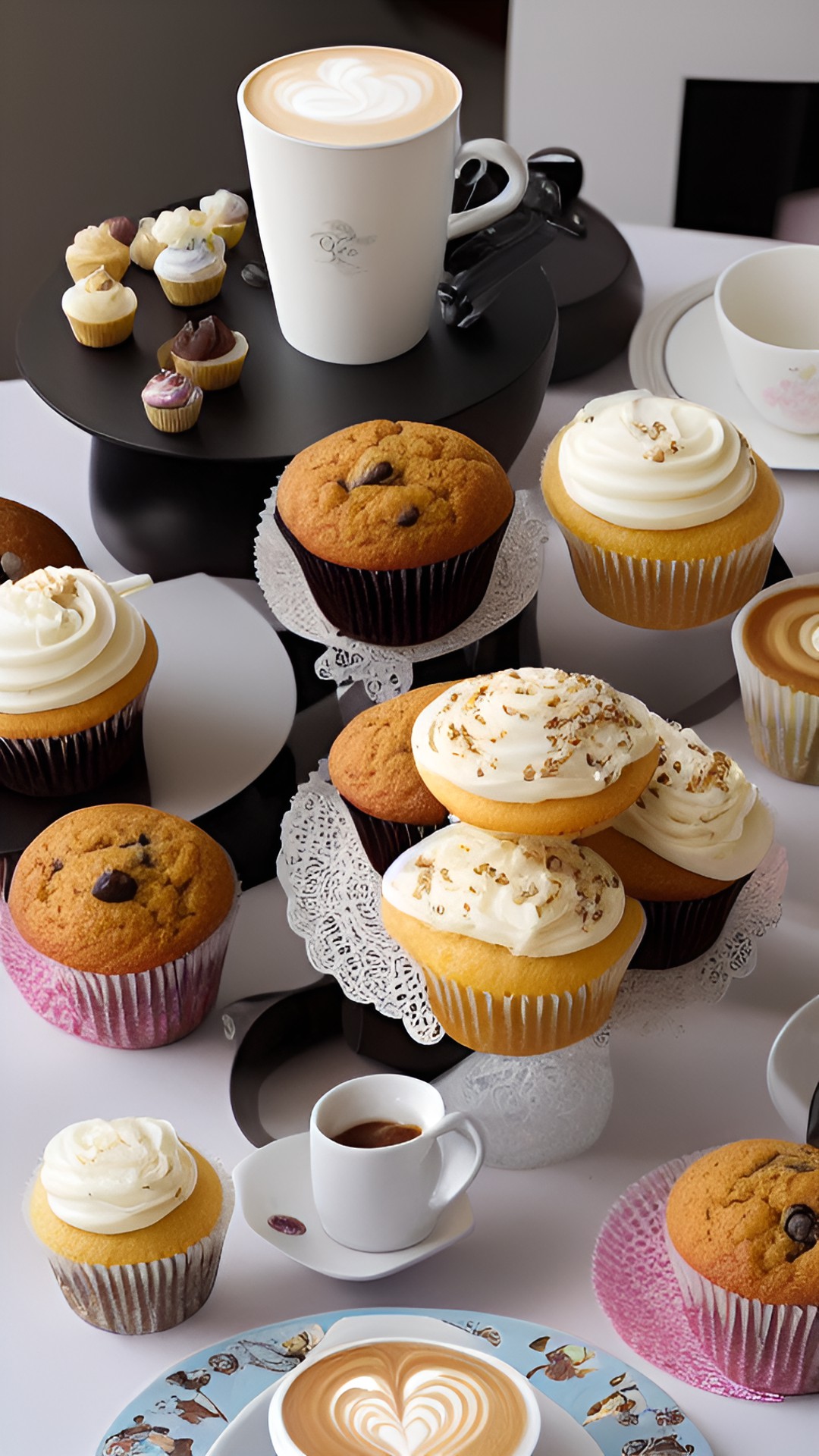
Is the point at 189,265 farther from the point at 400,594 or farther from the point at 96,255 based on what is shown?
the point at 400,594

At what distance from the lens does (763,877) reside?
1215 mm

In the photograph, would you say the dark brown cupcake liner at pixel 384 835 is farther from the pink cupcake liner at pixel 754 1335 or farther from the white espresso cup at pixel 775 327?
the white espresso cup at pixel 775 327

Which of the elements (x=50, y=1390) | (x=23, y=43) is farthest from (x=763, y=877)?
(x=23, y=43)

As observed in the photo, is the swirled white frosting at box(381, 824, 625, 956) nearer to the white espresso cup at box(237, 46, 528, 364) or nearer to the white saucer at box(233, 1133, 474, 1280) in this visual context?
the white saucer at box(233, 1133, 474, 1280)

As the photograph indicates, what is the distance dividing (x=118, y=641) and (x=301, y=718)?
22cm

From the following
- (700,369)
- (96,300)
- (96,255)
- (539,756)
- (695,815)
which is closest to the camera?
(539,756)

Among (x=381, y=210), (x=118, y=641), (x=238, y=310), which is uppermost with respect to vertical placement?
(x=381, y=210)

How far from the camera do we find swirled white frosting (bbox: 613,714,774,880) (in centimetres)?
110

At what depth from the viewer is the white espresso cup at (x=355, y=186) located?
4.53 feet

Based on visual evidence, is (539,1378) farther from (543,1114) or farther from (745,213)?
(745,213)

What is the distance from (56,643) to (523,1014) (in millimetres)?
533

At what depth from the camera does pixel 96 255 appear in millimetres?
1687

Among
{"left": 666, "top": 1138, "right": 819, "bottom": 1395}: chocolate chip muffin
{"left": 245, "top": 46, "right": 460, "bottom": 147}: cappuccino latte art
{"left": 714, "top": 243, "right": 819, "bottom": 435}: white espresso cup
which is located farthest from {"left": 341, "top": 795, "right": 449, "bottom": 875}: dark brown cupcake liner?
{"left": 714, "top": 243, "right": 819, "bottom": 435}: white espresso cup

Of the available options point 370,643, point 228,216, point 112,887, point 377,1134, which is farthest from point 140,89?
point 377,1134
